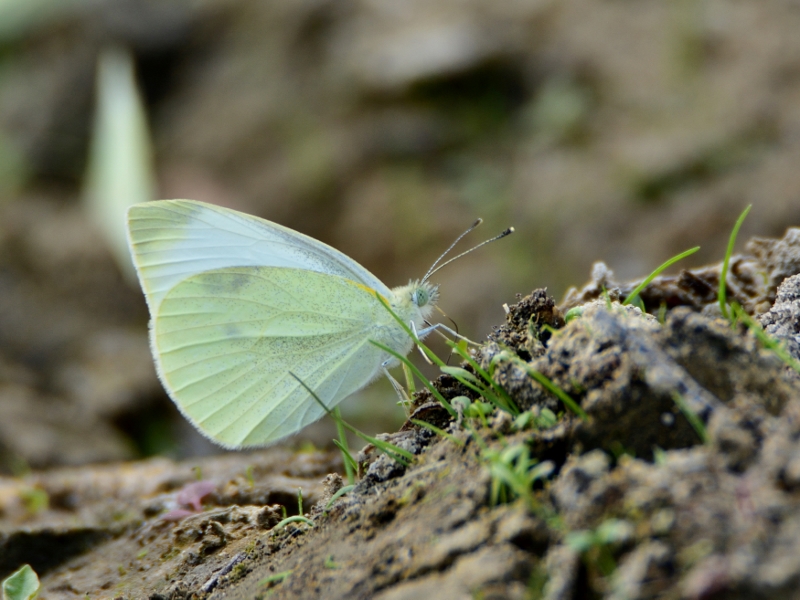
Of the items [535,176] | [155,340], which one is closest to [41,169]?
[535,176]

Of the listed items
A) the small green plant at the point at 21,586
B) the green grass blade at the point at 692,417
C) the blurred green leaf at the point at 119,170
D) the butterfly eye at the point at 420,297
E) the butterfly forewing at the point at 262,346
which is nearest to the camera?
the green grass blade at the point at 692,417

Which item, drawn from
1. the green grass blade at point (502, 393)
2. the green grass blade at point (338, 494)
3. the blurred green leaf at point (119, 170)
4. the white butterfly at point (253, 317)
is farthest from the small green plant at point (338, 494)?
the blurred green leaf at point (119, 170)

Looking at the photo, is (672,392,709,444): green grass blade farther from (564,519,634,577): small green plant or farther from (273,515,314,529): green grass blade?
(273,515,314,529): green grass blade

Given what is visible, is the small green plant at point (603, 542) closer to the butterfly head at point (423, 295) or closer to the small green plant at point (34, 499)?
the butterfly head at point (423, 295)

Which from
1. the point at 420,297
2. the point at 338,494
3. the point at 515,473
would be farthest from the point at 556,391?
the point at 420,297

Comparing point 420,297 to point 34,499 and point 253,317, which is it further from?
point 34,499
